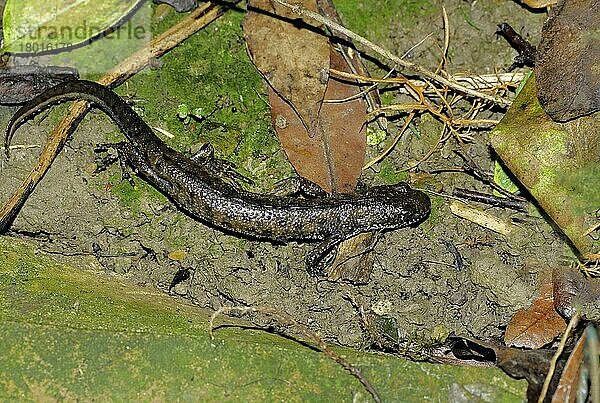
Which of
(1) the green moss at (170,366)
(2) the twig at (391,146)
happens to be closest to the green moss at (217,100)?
(2) the twig at (391,146)

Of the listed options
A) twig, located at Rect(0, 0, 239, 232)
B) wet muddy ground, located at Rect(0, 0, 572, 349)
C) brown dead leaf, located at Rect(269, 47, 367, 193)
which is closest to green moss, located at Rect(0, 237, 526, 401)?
wet muddy ground, located at Rect(0, 0, 572, 349)

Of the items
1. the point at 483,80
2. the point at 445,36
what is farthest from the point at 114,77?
the point at 483,80

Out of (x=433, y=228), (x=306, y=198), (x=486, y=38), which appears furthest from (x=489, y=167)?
(x=306, y=198)

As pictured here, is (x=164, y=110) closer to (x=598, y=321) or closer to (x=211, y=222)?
(x=211, y=222)

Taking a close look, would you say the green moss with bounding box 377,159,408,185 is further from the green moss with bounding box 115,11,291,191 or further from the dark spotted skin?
the green moss with bounding box 115,11,291,191

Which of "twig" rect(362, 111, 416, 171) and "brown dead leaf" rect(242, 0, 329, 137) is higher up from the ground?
"brown dead leaf" rect(242, 0, 329, 137)

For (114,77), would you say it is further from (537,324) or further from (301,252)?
(537,324)
